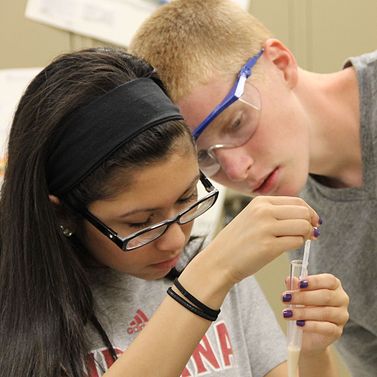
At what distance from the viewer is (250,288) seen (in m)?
1.27

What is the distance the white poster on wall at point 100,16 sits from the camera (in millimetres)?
2199

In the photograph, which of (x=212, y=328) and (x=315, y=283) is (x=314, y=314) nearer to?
(x=315, y=283)

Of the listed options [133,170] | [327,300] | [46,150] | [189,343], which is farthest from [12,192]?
[327,300]

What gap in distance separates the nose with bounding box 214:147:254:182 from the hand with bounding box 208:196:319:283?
1.16 feet

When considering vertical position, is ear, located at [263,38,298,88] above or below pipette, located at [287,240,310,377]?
above

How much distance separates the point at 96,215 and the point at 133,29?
1271 millimetres

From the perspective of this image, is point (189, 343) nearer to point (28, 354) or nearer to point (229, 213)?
point (28, 354)

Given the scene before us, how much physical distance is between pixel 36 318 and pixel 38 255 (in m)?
0.10

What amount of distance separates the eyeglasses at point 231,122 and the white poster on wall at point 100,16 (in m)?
0.96

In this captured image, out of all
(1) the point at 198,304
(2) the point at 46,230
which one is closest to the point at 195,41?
(2) the point at 46,230

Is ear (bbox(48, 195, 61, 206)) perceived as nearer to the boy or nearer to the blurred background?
the boy

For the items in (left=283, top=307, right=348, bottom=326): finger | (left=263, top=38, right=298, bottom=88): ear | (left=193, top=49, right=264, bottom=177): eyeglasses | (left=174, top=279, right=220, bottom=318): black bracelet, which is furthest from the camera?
(left=263, top=38, right=298, bottom=88): ear

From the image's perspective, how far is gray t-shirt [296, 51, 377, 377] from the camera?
141 cm

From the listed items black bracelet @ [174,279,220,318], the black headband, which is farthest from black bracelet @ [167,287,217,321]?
the black headband
